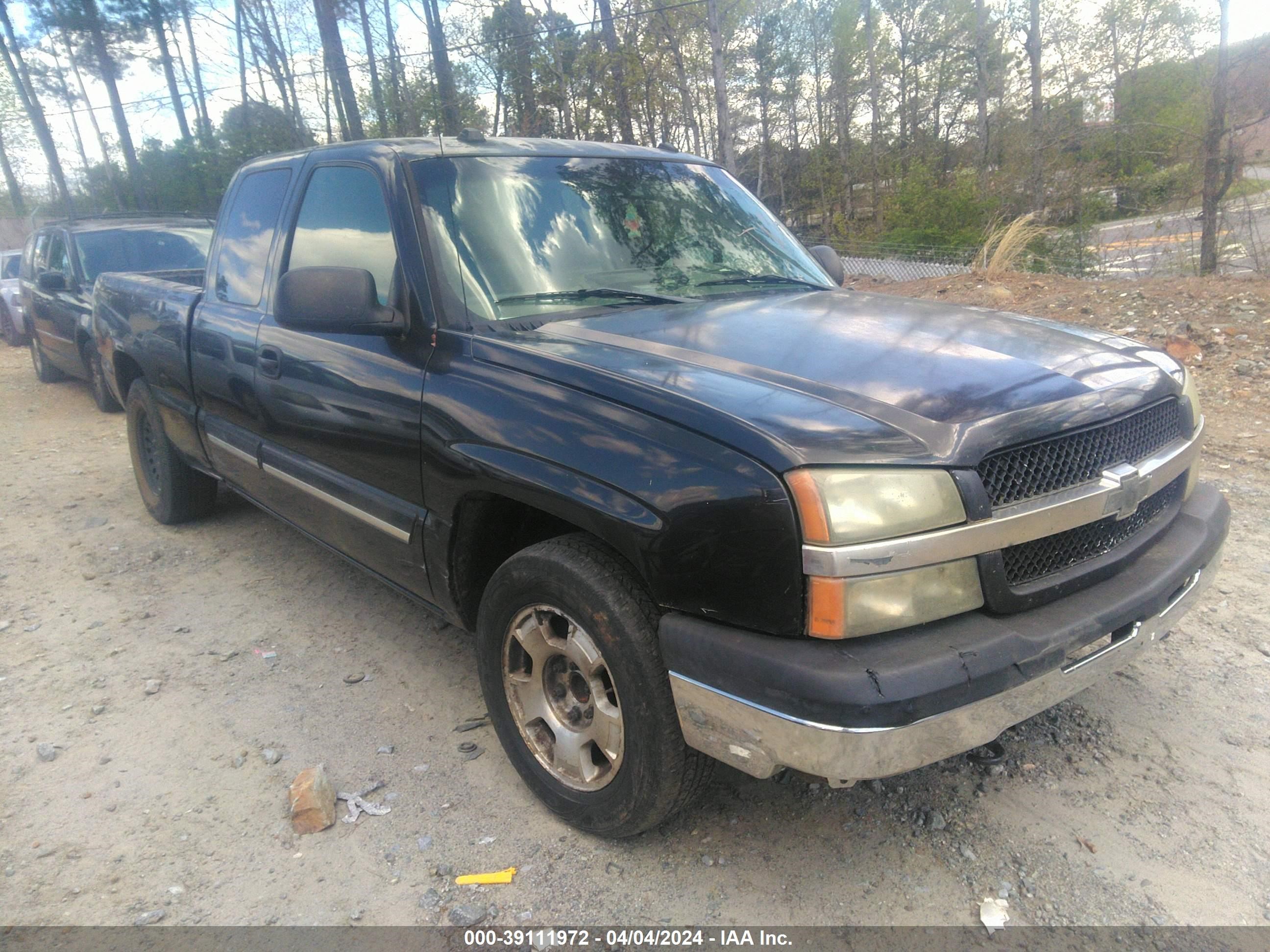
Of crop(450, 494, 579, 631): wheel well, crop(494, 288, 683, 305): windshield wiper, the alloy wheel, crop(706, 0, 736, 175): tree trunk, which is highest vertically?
crop(706, 0, 736, 175): tree trunk

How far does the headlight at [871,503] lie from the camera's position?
181 cm

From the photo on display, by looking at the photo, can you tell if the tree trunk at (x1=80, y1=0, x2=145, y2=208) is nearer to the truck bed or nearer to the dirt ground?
the truck bed

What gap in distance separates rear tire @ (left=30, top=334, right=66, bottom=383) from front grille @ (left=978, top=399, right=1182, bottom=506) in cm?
1121

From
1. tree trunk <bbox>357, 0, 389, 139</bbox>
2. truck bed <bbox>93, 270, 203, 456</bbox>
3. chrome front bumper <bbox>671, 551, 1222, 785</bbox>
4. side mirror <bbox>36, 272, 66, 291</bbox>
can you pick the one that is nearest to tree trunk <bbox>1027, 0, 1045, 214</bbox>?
tree trunk <bbox>357, 0, 389, 139</bbox>

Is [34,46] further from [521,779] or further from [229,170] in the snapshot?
[521,779]

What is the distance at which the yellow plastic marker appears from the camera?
2.32 m

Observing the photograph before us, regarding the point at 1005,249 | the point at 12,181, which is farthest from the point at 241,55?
the point at 1005,249

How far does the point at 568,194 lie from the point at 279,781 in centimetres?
Result: 219

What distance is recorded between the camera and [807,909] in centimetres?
219

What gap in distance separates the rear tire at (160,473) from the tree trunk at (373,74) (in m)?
22.9

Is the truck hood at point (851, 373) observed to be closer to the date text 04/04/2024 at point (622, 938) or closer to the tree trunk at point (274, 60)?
the date text 04/04/2024 at point (622, 938)

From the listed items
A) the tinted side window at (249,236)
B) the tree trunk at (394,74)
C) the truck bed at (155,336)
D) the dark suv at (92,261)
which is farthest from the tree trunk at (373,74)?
the tinted side window at (249,236)

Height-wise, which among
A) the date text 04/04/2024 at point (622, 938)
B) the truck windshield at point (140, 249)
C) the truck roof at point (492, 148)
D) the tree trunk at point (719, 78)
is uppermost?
the tree trunk at point (719, 78)

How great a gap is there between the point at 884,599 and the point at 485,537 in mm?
1305
